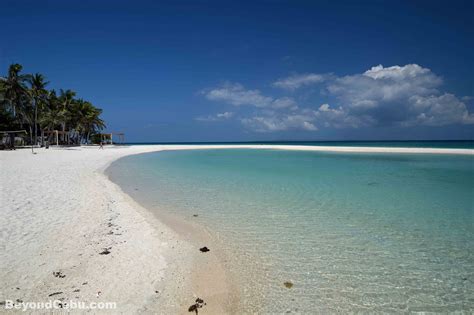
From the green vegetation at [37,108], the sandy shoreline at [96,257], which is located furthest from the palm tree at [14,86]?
the sandy shoreline at [96,257]

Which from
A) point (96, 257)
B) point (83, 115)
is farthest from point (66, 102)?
point (96, 257)

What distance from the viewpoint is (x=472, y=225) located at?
19.3ft

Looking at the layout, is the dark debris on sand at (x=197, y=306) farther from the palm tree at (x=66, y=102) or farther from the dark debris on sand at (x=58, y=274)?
the palm tree at (x=66, y=102)

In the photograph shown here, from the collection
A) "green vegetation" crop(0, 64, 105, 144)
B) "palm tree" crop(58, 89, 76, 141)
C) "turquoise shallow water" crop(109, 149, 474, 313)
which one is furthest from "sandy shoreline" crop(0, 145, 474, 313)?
"palm tree" crop(58, 89, 76, 141)

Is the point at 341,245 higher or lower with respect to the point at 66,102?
lower

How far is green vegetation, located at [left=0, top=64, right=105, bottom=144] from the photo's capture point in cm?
3428

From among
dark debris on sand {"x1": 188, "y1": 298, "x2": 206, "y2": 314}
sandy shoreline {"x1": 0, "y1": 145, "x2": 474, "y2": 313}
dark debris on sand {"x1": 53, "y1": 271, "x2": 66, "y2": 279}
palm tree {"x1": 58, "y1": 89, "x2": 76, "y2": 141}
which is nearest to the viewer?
dark debris on sand {"x1": 188, "y1": 298, "x2": 206, "y2": 314}

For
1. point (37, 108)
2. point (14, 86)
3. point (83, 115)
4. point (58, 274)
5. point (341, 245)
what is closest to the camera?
point (58, 274)

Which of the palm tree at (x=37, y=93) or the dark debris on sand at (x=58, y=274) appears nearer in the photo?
the dark debris on sand at (x=58, y=274)

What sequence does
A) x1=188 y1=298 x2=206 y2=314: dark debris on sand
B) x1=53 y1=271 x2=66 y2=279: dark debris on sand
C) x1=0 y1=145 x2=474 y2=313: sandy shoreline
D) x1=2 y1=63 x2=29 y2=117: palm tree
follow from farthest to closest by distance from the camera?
x1=2 y1=63 x2=29 y2=117: palm tree → x1=53 y1=271 x2=66 y2=279: dark debris on sand → x1=0 y1=145 x2=474 y2=313: sandy shoreline → x1=188 y1=298 x2=206 y2=314: dark debris on sand

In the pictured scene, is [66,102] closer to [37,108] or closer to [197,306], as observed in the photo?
[37,108]

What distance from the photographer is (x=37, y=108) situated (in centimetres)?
4028

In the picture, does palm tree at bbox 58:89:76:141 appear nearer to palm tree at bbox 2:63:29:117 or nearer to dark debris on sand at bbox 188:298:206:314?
palm tree at bbox 2:63:29:117

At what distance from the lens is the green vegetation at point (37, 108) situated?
112ft
